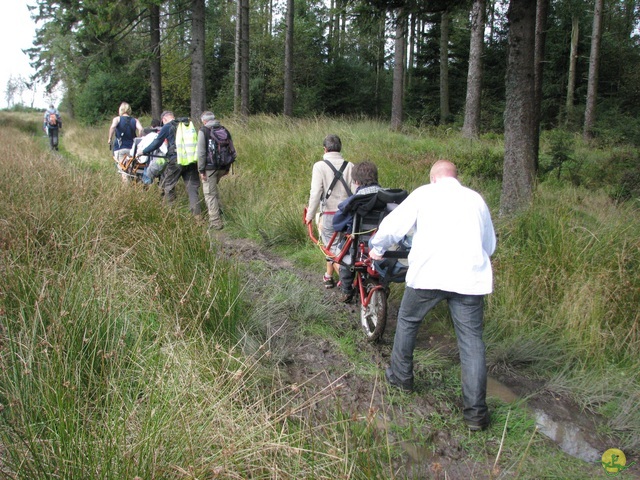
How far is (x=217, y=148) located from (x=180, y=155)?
0.64 metres

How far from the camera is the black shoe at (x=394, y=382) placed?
4.07 metres

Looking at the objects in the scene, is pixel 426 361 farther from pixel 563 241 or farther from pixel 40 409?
pixel 40 409

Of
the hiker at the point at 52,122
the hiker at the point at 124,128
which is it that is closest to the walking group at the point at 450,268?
the hiker at the point at 124,128

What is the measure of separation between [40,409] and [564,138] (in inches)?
445

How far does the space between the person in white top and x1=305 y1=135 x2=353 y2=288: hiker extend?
91.7 inches

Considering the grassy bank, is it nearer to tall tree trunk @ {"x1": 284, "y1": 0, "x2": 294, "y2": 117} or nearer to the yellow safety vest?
the yellow safety vest

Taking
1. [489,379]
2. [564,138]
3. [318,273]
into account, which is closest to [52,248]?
[318,273]

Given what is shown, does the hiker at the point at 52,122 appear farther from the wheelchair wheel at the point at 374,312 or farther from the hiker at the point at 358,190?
the wheelchair wheel at the point at 374,312

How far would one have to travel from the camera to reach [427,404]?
13.2ft

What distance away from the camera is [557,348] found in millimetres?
4605

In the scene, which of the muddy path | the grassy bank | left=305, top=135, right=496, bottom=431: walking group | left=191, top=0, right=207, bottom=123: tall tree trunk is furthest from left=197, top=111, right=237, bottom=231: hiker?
left=191, top=0, right=207, bottom=123: tall tree trunk

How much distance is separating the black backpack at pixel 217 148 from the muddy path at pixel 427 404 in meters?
4.34

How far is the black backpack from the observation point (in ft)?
28.2

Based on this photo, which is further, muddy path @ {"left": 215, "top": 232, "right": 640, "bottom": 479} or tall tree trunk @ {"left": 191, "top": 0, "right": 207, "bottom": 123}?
tall tree trunk @ {"left": 191, "top": 0, "right": 207, "bottom": 123}
